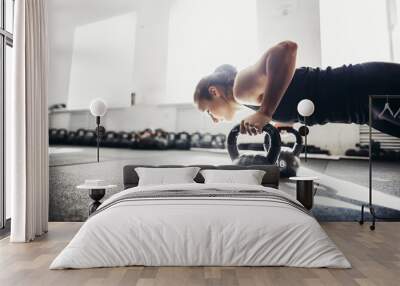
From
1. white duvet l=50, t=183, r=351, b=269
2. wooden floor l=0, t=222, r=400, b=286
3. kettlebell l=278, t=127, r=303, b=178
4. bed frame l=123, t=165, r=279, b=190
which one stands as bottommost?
wooden floor l=0, t=222, r=400, b=286

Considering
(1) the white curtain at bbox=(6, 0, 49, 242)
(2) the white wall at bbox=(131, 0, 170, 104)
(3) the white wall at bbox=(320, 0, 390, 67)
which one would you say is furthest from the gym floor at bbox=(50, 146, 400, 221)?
(3) the white wall at bbox=(320, 0, 390, 67)

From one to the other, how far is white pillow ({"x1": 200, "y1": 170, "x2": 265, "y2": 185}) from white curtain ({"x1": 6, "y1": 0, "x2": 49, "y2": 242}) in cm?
204

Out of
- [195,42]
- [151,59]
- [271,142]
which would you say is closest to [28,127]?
[151,59]

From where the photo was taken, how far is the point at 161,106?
6621mm

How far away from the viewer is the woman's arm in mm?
6441

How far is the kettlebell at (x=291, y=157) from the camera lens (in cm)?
640

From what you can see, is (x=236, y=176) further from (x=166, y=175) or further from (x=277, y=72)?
(x=277, y=72)

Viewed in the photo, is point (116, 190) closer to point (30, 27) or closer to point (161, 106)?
point (161, 106)

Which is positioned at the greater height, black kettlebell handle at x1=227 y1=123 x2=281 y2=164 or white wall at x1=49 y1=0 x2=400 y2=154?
white wall at x1=49 y1=0 x2=400 y2=154

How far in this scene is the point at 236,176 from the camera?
5.84m

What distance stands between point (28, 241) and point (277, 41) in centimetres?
408

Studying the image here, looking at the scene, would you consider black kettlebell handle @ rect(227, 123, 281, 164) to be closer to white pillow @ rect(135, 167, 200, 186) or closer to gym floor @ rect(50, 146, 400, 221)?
gym floor @ rect(50, 146, 400, 221)

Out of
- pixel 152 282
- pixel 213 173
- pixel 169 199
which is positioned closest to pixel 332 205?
pixel 213 173

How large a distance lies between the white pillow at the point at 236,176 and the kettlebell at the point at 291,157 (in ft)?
1.85
